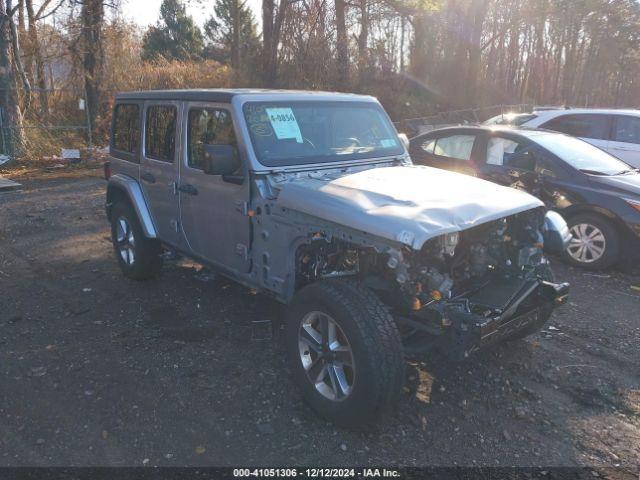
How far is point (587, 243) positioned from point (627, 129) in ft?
13.8

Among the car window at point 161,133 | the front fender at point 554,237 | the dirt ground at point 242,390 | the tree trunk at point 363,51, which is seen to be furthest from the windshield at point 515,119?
the tree trunk at point 363,51

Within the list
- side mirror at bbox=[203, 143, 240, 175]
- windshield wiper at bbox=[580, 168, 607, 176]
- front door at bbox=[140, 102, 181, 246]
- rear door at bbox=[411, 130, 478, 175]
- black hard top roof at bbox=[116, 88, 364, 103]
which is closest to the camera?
side mirror at bbox=[203, 143, 240, 175]

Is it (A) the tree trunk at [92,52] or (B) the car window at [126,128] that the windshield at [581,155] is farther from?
(A) the tree trunk at [92,52]

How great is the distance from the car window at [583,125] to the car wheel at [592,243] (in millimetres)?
3887

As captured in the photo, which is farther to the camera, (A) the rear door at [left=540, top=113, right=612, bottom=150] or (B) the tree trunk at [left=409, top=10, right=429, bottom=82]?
(B) the tree trunk at [left=409, top=10, right=429, bottom=82]

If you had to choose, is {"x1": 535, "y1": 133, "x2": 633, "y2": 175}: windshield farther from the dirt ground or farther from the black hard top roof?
the black hard top roof

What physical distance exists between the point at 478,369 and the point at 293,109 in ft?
8.30

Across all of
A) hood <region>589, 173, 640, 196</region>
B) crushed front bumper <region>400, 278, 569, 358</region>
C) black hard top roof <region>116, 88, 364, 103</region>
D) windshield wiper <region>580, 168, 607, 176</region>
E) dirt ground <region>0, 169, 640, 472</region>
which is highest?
black hard top roof <region>116, 88, 364, 103</region>

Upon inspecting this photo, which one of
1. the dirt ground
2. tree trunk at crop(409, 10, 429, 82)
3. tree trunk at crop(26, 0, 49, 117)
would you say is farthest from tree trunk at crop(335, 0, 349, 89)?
the dirt ground

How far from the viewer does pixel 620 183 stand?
6367mm

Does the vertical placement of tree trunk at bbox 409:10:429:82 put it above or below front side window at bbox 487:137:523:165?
above

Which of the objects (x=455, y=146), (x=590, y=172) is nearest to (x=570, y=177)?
(x=590, y=172)

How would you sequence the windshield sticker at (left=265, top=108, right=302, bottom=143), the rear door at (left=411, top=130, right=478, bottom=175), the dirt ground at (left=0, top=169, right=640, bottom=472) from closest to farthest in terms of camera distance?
the dirt ground at (left=0, top=169, right=640, bottom=472) → the windshield sticker at (left=265, top=108, right=302, bottom=143) → the rear door at (left=411, top=130, right=478, bottom=175)

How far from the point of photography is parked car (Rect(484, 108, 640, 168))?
30.8 feet
